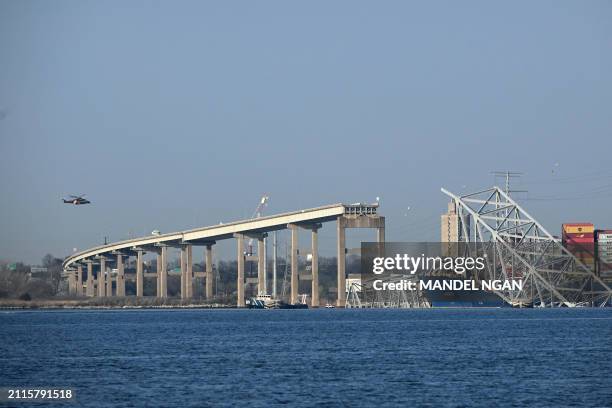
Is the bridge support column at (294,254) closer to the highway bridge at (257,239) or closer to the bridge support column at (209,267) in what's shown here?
the highway bridge at (257,239)

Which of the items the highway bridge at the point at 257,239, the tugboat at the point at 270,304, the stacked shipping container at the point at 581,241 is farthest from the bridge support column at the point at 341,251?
the stacked shipping container at the point at 581,241

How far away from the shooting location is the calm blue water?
41844 mm

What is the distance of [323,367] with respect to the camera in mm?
52875

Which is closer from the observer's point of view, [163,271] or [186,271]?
[186,271]

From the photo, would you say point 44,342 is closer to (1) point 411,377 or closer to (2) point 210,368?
(2) point 210,368

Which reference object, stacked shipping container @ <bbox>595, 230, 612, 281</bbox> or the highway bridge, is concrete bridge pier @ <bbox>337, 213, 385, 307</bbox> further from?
stacked shipping container @ <bbox>595, 230, 612, 281</bbox>

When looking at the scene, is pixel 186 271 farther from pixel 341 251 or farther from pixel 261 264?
pixel 341 251

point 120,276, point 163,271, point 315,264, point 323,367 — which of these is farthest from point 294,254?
point 323,367

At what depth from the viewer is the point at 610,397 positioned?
135 feet

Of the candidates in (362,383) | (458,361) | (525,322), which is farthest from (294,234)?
(362,383)

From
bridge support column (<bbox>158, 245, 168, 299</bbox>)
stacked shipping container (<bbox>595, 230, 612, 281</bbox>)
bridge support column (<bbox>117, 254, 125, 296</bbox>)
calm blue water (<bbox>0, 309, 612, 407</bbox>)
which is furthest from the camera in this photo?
bridge support column (<bbox>117, 254, 125, 296</bbox>)

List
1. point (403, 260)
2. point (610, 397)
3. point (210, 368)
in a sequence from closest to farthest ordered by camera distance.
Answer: point (610, 397) < point (210, 368) < point (403, 260)

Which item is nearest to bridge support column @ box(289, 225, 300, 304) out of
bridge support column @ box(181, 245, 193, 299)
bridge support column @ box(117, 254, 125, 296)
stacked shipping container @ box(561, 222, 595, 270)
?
bridge support column @ box(181, 245, 193, 299)

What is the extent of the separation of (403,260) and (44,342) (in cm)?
7493
